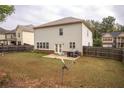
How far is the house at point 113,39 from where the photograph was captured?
29.2m

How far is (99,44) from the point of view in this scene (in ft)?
90.7

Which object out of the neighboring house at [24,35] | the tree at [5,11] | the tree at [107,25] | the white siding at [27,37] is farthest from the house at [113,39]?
the tree at [5,11]

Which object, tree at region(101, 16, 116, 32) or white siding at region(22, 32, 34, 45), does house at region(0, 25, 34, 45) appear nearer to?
white siding at region(22, 32, 34, 45)

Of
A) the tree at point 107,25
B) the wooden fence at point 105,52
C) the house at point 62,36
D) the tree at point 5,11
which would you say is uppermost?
the tree at point 107,25

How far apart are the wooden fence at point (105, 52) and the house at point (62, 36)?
79 centimetres

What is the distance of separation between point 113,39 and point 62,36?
19.1 meters

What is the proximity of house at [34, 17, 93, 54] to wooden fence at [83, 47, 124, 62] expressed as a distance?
79 cm

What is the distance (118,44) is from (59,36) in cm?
1809

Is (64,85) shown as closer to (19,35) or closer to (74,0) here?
(74,0)

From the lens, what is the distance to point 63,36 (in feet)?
51.4

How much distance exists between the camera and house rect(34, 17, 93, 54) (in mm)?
14570

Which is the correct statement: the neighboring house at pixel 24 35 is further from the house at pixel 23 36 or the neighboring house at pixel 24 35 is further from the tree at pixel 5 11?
the tree at pixel 5 11
